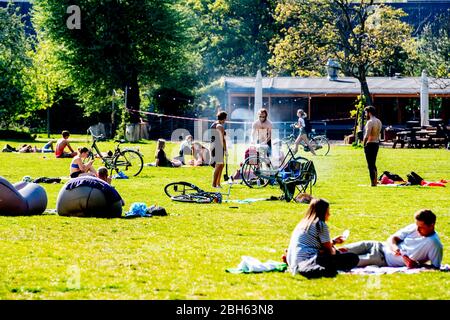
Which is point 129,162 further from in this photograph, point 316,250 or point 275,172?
point 316,250

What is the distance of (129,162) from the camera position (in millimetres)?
27906

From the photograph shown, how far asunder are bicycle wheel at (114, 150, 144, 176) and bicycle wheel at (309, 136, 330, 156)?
12481 millimetres

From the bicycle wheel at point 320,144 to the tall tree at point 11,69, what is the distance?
20639 mm

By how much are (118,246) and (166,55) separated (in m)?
47.7

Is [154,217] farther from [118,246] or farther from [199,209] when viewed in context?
[118,246]

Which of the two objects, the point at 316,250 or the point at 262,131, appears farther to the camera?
the point at 262,131

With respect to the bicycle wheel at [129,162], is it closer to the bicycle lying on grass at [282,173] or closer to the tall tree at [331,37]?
the bicycle lying on grass at [282,173]

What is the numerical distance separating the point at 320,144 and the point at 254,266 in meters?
28.6

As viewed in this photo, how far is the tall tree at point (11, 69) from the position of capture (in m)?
54.5

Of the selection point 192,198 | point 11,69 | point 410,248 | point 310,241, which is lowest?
point 192,198

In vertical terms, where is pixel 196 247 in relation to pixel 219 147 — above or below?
below

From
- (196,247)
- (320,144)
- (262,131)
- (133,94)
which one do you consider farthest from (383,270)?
→ (133,94)

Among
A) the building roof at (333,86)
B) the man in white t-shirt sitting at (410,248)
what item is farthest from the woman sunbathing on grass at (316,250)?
the building roof at (333,86)
